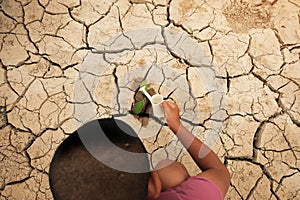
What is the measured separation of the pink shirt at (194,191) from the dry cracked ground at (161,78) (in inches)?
20.1

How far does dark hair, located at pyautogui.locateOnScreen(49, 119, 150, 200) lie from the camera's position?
1.58m

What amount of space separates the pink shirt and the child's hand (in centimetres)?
33

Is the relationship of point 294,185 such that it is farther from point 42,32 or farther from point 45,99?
point 42,32

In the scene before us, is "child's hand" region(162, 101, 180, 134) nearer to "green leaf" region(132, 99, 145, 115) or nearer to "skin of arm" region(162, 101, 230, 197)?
"skin of arm" region(162, 101, 230, 197)

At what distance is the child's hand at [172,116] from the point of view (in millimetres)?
2275

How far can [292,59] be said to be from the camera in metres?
2.80

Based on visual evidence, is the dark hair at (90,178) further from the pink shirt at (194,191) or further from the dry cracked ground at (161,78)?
the dry cracked ground at (161,78)

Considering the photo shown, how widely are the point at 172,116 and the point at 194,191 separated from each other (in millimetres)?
478

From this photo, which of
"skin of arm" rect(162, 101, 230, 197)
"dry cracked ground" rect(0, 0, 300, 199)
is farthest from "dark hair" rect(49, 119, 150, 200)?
"dry cracked ground" rect(0, 0, 300, 199)

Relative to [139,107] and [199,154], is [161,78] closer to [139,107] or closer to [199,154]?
[139,107]

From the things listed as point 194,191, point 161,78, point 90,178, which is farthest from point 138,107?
point 90,178

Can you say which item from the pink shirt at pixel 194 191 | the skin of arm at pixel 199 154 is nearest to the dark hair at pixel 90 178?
the pink shirt at pixel 194 191

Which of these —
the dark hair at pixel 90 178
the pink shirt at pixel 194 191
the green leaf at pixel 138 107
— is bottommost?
the pink shirt at pixel 194 191

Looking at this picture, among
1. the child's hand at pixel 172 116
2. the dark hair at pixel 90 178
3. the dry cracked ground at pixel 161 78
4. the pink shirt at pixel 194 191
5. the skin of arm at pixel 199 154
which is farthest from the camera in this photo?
the dry cracked ground at pixel 161 78
